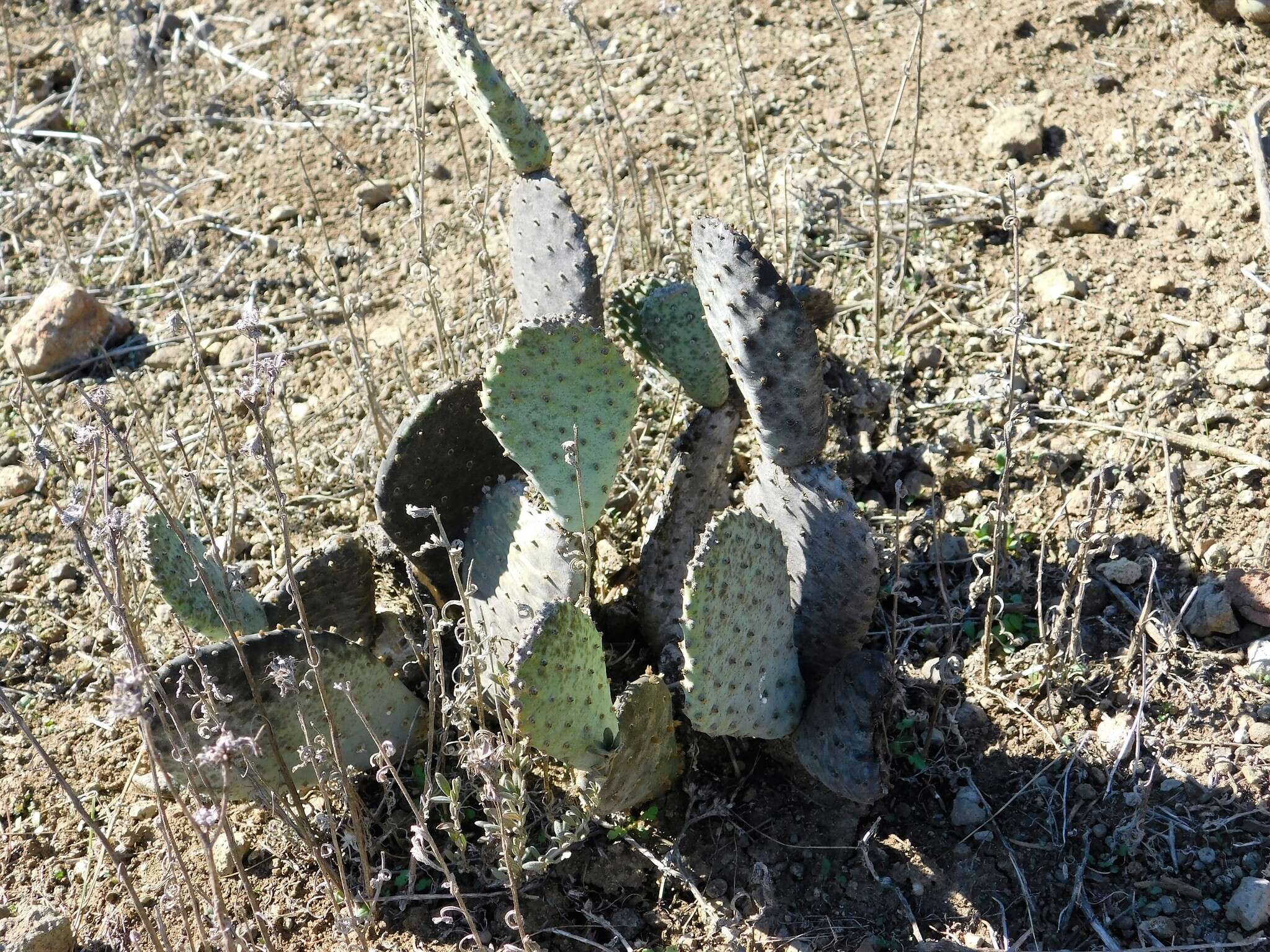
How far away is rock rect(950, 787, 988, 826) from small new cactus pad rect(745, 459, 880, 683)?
15.0 inches

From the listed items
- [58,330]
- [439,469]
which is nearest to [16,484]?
[58,330]

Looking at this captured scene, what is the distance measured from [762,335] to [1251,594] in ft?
4.10

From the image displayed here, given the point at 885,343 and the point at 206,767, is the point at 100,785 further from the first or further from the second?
the point at 885,343

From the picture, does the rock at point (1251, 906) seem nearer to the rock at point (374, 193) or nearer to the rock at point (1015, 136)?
the rock at point (1015, 136)

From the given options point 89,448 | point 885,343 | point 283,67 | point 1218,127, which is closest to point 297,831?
point 89,448

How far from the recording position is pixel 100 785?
122 inches

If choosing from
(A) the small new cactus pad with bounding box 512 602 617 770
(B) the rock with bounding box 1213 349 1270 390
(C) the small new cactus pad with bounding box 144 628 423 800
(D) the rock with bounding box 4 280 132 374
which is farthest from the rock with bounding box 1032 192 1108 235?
(D) the rock with bounding box 4 280 132 374

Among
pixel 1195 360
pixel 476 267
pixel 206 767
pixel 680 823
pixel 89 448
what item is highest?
pixel 89 448

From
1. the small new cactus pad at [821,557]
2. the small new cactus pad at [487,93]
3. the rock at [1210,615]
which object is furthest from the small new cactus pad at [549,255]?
the rock at [1210,615]

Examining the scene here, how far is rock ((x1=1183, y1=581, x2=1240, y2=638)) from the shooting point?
9.02 feet

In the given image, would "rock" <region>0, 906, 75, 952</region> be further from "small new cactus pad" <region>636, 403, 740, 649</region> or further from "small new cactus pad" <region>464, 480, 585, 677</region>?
"small new cactus pad" <region>636, 403, 740, 649</region>

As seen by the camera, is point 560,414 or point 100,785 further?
point 100,785

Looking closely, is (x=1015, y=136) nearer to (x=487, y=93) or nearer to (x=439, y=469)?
(x=487, y=93)

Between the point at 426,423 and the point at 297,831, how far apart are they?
0.90m
